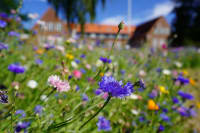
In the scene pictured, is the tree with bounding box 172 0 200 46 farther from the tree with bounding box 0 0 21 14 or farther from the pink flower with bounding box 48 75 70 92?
the pink flower with bounding box 48 75 70 92

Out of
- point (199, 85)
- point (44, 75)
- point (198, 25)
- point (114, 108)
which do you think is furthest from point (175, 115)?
point (198, 25)

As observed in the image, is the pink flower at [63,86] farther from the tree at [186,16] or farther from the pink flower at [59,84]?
the tree at [186,16]

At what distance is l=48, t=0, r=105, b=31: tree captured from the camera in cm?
1484

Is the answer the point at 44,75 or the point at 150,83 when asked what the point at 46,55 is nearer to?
the point at 44,75

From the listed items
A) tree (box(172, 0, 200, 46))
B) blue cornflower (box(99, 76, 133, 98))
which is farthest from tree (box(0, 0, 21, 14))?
tree (box(172, 0, 200, 46))

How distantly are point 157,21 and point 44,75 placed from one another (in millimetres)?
31052

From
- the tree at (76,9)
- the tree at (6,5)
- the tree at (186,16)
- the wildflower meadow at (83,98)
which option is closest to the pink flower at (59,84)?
the wildflower meadow at (83,98)

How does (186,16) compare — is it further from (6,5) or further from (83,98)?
(83,98)

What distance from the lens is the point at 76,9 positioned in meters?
15.2

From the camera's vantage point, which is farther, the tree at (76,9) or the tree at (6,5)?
the tree at (76,9)

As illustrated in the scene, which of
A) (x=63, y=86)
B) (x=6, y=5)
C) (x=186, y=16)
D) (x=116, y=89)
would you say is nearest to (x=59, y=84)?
(x=63, y=86)

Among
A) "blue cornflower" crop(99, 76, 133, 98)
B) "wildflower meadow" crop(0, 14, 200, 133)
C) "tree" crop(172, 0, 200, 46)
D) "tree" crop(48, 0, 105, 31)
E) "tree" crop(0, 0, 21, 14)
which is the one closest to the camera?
"blue cornflower" crop(99, 76, 133, 98)

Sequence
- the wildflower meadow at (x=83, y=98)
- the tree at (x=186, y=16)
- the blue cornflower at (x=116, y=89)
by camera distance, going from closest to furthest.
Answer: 1. the blue cornflower at (x=116, y=89)
2. the wildflower meadow at (x=83, y=98)
3. the tree at (x=186, y=16)

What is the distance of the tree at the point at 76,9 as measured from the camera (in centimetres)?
1484
